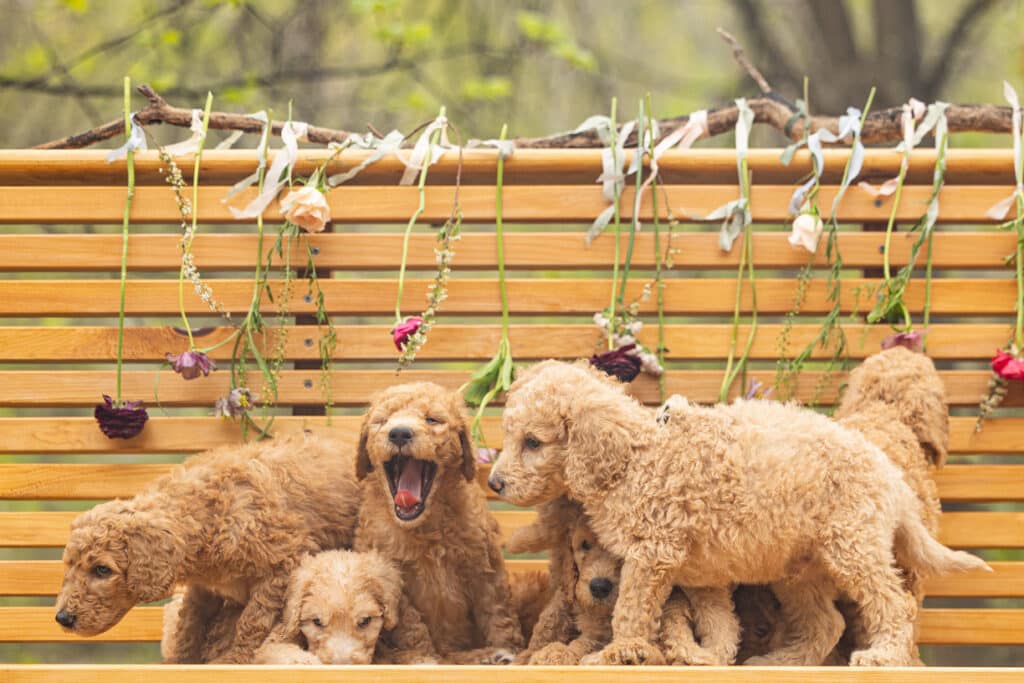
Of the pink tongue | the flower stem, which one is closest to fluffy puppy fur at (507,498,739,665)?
the pink tongue

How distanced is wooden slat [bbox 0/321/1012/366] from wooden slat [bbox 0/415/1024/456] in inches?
4.7

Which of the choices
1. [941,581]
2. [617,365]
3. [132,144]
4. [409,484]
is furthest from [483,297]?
[941,581]

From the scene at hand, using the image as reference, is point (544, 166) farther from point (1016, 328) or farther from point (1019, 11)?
point (1019, 11)

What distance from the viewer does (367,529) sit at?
164cm

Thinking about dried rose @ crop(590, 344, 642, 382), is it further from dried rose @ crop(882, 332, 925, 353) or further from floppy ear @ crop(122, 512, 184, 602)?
floppy ear @ crop(122, 512, 184, 602)

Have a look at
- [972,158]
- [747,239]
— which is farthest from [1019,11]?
[747,239]

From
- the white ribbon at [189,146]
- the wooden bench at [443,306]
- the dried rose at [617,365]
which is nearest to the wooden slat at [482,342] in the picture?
the wooden bench at [443,306]

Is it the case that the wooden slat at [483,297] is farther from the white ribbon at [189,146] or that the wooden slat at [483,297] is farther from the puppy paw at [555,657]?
the puppy paw at [555,657]

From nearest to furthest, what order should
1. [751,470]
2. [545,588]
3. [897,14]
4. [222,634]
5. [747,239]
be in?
1. [751,470]
2. [222,634]
3. [545,588]
4. [747,239]
5. [897,14]

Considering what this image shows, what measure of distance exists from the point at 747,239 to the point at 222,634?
111 centimetres

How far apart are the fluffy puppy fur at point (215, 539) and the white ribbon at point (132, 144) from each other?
1.96 ft

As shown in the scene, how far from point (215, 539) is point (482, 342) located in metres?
0.61

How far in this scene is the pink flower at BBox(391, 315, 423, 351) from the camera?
1.76m

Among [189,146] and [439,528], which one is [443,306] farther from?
[189,146]
